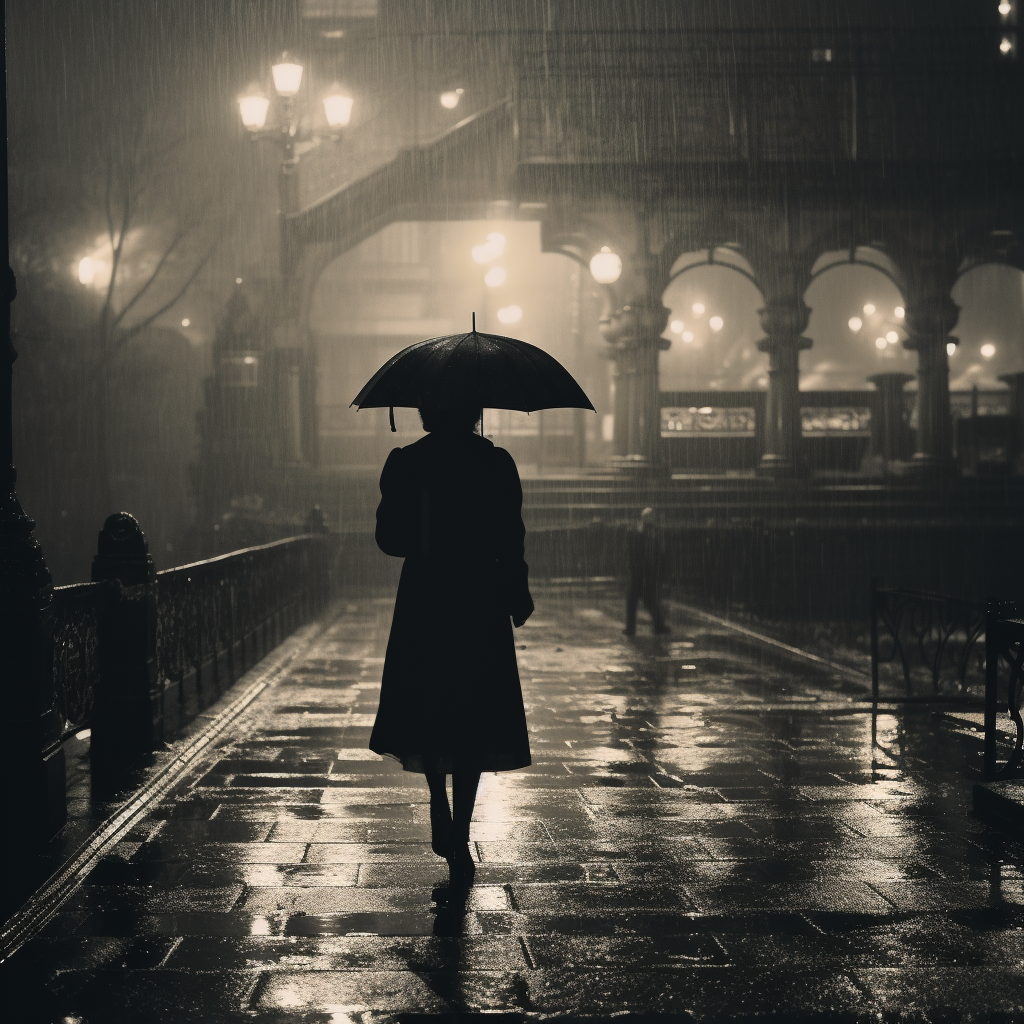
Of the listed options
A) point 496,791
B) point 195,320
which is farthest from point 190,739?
point 195,320

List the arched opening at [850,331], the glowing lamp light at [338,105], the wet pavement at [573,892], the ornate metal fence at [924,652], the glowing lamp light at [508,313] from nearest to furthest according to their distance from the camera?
A: the wet pavement at [573,892]
the ornate metal fence at [924,652]
the glowing lamp light at [338,105]
the glowing lamp light at [508,313]
the arched opening at [850,331]

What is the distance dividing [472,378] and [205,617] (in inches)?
265

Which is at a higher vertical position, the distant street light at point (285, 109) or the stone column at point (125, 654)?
the distant street light at point (285, 109)

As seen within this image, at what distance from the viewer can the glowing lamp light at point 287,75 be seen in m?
17.5

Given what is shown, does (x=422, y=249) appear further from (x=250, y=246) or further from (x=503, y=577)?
(x=503, y=577)

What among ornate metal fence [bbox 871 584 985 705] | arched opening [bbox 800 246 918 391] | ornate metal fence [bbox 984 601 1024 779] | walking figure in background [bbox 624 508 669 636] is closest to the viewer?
ornate metal fence [bbox 984 601 1024 779]

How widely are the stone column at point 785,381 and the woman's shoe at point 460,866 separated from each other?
64.1ft

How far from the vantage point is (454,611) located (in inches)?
197

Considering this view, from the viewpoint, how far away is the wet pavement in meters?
3.94

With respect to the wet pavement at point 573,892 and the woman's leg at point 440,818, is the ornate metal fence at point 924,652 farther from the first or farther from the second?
the woman's leg at point 440,818

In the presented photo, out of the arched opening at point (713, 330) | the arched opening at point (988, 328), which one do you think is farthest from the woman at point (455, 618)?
the arched opening at point (713, 330)

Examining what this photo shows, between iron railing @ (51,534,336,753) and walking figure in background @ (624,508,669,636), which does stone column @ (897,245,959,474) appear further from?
iron railing @ (51,534,336,753)

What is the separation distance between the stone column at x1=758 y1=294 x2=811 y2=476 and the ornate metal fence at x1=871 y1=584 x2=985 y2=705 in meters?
7.74

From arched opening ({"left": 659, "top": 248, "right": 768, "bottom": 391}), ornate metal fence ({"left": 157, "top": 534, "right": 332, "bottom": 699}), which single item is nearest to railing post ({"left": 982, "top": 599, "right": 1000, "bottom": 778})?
ornate metal fence ({"left": 157, "top": 534, "right": 332, "bottom": 699})
